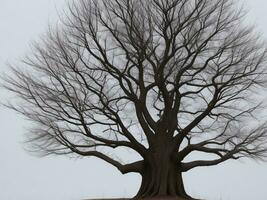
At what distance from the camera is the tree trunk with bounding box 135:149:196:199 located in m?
19.2

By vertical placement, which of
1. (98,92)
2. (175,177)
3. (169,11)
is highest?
(169,11)

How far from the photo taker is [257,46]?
19.7m

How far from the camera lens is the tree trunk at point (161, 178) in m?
19.2

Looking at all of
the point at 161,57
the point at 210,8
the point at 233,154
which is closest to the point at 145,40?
the point at 161,57

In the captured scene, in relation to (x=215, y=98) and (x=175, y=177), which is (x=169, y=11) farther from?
(x=175, y=177)

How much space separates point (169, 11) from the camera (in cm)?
1756

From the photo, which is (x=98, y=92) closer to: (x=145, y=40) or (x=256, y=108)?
(x=145, y=40)

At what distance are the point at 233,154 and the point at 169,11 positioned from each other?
552cm

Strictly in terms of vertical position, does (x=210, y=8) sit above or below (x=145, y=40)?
above

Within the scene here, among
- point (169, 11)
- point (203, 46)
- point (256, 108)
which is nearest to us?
point (169, 11)

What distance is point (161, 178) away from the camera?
19234 millimetres

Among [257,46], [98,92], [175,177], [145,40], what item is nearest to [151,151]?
[175,177]

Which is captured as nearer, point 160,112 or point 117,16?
point 117,16

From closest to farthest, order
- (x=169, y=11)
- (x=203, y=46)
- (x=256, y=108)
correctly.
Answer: (x=169, y=11)
(x=203, y=46)
(x=256, y=108)
